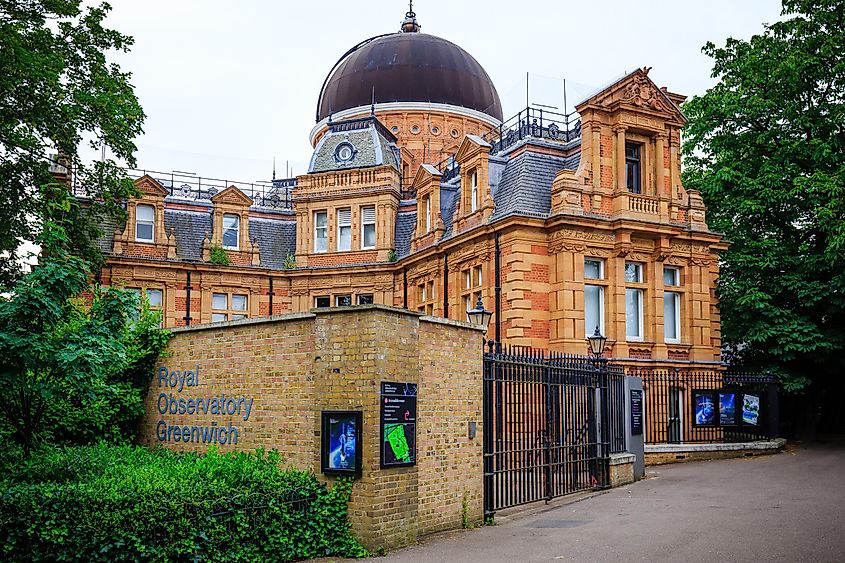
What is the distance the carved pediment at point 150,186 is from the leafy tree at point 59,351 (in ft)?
71.1

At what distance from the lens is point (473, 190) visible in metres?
30.6

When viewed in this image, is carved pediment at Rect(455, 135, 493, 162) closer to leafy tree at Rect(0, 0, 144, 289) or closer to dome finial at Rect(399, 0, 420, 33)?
leafy tree at Rect(0, 0, 144, 289)

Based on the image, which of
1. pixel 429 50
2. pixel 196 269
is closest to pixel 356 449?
pixel 196 269

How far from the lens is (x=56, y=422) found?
15695 mm

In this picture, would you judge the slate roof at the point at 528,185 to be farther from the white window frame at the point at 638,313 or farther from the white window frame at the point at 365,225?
Result: the white window frame at the point at 365,225

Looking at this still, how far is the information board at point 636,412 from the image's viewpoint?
19906 millimetres

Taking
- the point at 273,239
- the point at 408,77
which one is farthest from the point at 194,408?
the point at 408,77

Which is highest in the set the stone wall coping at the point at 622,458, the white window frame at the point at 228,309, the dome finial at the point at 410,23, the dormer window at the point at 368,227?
the dome finial at the point at 410,23

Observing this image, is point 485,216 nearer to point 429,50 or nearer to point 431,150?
point 431,150

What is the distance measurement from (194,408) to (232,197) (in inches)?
943

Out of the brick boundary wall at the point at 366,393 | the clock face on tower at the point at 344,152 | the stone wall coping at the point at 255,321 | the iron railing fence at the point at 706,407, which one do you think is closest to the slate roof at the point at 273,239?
the clock face on tower at the point at 344,152

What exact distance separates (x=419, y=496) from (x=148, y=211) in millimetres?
27217

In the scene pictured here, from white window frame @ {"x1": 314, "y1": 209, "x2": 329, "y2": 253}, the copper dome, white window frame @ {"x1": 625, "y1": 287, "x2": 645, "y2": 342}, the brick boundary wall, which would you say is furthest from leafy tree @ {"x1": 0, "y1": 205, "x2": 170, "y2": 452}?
the copper dome

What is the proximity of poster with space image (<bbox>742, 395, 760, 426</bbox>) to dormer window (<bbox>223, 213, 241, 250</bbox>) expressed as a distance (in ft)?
72.4
